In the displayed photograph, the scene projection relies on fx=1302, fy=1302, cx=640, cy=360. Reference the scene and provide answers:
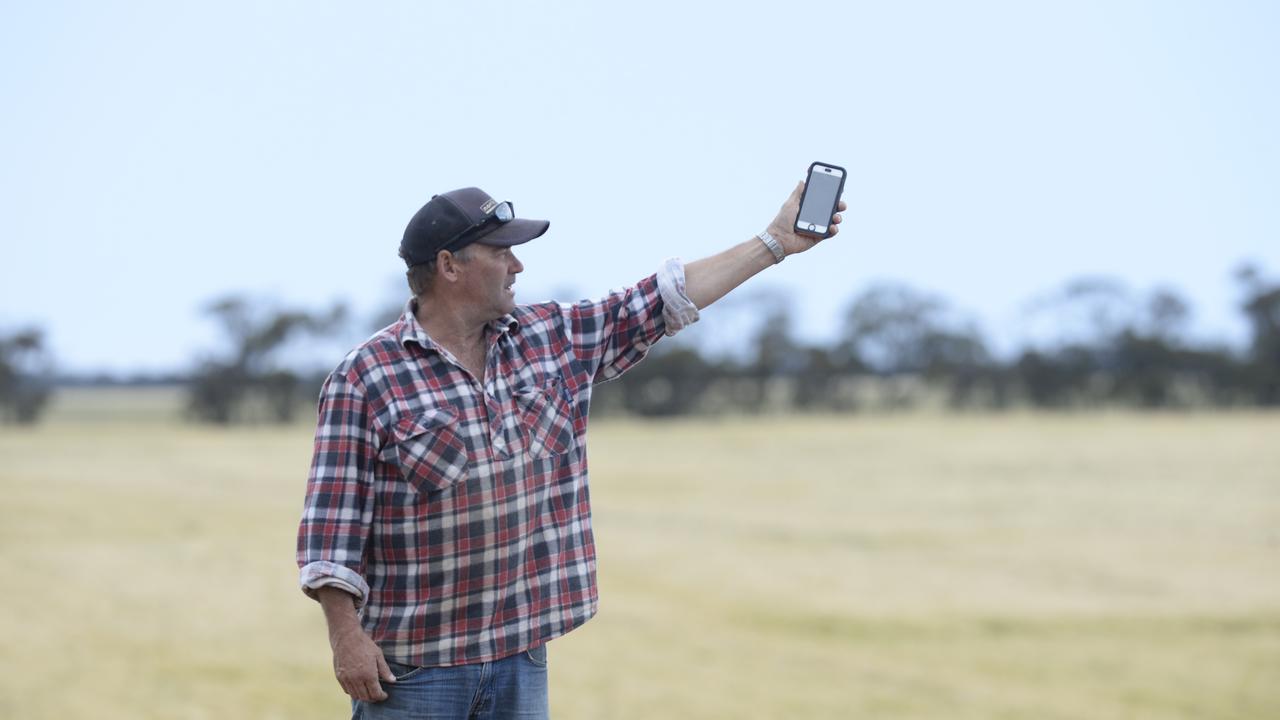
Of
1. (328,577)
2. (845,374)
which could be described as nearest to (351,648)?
(328,577)

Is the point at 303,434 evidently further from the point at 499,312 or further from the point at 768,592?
the point at 499,312

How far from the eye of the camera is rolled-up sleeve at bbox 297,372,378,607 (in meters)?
2.67

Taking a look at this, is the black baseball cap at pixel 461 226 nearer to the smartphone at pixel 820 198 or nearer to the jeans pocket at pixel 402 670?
the smartphone at pixel 820 198

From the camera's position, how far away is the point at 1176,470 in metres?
23.9

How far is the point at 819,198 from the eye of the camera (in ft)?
9.89

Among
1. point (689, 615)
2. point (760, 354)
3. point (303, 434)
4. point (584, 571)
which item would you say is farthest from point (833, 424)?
point (584, 571)

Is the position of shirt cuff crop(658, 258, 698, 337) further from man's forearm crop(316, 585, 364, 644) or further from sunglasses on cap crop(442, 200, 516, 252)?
man's forearm crop(316, 585, 364, 644)

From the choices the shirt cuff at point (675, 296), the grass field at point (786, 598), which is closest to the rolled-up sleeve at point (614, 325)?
the shirt cuff at point (675, 296)

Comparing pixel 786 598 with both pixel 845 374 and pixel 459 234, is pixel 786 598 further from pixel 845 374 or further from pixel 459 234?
pixel 845 374

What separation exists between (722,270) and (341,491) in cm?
100

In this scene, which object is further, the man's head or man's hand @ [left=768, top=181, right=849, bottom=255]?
man's hand @ [left=768, top=181, right=849, bottom=255]

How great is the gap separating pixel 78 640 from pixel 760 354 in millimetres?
43379

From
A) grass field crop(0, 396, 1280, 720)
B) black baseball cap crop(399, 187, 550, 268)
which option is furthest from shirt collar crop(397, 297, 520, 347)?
grass field crop(0, 396, 1280, 720)

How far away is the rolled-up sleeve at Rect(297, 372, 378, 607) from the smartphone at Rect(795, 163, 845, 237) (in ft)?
3.53
